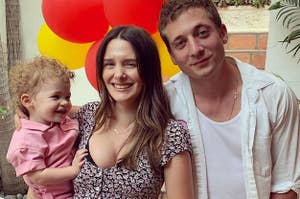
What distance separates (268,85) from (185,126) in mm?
266

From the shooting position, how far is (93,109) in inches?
54.2

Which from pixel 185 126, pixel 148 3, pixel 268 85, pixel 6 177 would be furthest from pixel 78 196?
pixel 6 177

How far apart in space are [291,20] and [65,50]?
4.46 feet

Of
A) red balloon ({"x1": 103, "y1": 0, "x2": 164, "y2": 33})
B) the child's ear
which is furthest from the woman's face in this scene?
red balloon ({"x1": 103, "y1": 0, "x2": 164, "y2": 33})

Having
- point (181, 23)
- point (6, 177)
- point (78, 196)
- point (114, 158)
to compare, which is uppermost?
point (181, 23)

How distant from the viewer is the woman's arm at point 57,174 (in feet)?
4.10

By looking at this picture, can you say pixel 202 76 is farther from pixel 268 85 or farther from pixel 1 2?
pixel 1 2

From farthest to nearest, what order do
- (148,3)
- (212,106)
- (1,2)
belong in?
(1,2), (148,3), (212,106)

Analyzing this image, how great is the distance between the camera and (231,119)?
4.27ft

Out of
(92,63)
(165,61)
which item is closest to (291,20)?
(165,61)

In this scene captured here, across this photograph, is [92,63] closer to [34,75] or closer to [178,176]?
[34,75]

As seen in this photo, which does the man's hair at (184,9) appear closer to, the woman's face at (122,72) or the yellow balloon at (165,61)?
the woman's face at (122,72)

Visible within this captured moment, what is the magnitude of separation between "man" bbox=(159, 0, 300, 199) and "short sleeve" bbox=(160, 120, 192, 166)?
61mm

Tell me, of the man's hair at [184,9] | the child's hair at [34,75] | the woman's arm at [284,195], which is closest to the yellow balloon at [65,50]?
the child's hair at [34,75]
